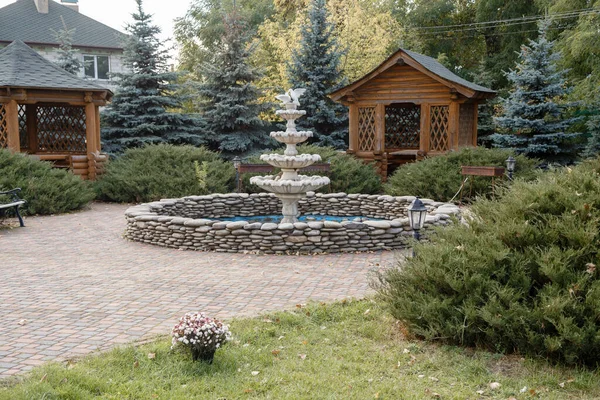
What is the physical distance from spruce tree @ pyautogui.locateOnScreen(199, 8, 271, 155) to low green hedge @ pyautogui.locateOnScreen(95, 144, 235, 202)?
13.5ft

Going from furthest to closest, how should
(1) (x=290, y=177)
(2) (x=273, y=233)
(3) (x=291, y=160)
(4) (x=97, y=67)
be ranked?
(4) (x=97, y=67) < (1) (x=290, y=177) < (3) (x=291, y=160) < (2) (x=273, y=233)

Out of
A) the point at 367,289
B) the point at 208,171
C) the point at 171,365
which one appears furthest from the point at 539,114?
the point at 171,365

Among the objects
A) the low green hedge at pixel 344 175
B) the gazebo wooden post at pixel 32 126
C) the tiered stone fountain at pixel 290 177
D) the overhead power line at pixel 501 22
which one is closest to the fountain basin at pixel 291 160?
the tiered stone fountain at pixel 290 177

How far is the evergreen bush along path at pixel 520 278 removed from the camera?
4422 mm

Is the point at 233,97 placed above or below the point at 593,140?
above

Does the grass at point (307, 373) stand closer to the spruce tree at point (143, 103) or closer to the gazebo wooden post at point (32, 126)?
the spruce tree at point (143, 103)

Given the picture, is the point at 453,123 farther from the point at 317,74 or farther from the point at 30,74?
the point at 30,74

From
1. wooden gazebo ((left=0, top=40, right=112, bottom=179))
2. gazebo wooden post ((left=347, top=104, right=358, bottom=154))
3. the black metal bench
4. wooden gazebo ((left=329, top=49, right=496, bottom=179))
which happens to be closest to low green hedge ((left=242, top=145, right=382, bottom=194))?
wooden gazebo ((left=329, top=49, right=496, bottom=179))

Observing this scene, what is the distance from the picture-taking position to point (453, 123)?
16953 mm

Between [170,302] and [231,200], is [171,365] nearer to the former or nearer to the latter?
[170,302]

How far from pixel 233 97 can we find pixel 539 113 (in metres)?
10.4

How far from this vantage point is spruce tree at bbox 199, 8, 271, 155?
20.5 meters

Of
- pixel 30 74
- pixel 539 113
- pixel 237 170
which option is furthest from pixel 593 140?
pixel 30 74

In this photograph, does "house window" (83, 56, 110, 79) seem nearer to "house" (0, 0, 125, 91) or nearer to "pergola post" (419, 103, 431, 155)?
"house" (0, 0, 125, 91)
